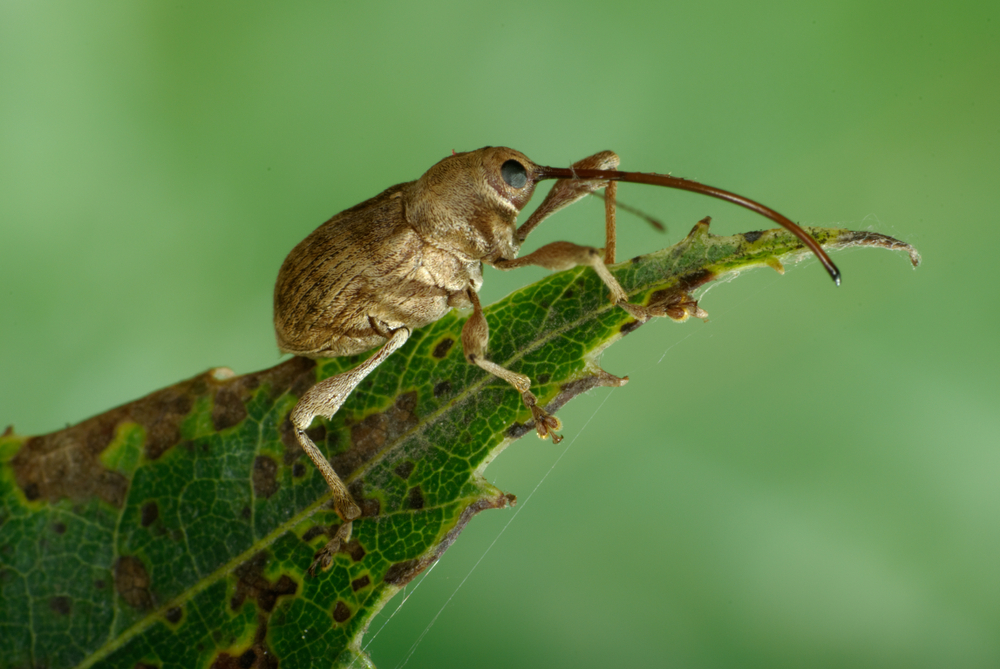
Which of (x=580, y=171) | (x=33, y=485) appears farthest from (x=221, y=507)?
(x=580, y=171)

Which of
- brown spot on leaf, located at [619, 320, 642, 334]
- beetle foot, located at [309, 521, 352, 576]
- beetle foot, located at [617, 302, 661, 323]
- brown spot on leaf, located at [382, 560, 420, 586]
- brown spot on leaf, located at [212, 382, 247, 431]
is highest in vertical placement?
beetle foot, located at [617, 302, 661, 323]

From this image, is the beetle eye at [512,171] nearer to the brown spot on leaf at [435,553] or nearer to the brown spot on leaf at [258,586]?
the brown spot on leaf at [435,553]

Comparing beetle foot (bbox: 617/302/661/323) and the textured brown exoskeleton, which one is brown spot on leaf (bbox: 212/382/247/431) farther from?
beetle foot (bbox: 617/302/661/323)

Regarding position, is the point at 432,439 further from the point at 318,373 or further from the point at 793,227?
the point at 793,227

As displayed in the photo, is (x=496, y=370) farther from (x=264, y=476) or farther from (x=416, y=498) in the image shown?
(x=264, y=476)

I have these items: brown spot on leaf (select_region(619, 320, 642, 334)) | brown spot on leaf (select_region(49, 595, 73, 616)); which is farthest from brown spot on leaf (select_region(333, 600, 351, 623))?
brown spot on leaf (select_region(619, 320, 642, 334))

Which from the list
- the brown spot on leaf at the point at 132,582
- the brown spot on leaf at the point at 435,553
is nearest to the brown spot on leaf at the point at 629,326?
the brown spot on leaf at the point at 435,553
